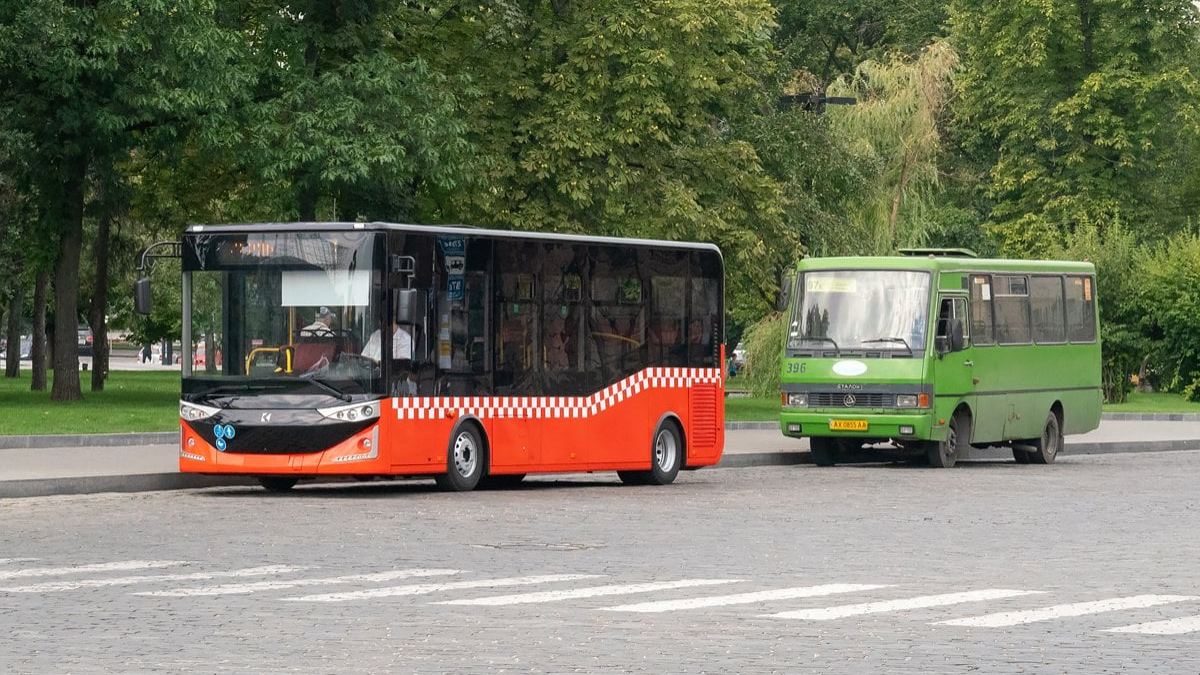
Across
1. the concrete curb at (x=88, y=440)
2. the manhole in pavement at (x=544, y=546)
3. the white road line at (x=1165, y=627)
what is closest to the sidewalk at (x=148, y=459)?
the concrete curb at (x=88, y=440)

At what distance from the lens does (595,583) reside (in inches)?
577

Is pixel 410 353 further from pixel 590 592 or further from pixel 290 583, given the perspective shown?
→ pixel 590 592

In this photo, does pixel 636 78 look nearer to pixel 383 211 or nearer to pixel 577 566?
pixel 383 211

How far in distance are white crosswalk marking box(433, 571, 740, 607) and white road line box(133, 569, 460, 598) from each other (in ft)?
4.20

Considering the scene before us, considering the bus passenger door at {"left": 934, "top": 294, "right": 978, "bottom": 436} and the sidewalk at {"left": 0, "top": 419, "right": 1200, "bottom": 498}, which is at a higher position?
the bus passenger door at {"left": 934, "top": 294, "right": 978, "bottom": 436}

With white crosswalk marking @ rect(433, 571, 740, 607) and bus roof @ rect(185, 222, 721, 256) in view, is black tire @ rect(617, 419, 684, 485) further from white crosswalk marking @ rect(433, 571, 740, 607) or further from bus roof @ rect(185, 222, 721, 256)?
white crosswalk marking @ rect(433, 571, 740, 607)

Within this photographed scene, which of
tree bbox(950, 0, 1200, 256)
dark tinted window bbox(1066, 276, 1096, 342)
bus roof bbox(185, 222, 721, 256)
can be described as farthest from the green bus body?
tree bbox(950, 0, 1200, 256)

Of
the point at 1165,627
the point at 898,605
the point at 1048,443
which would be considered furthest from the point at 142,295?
the point at 1048,443

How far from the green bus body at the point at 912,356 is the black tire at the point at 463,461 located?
28.0 ft

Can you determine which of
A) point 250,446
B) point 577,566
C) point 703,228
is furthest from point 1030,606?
point 703,228

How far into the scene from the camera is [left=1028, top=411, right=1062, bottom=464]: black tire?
35.7 m

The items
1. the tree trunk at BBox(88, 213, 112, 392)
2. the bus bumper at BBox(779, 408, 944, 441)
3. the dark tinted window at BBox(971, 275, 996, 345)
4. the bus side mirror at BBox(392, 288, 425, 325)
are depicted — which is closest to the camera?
the bus side mirror at BBox(392, 288, 425, 325)

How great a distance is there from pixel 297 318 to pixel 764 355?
26.9 metres

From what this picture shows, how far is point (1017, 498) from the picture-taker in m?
25.3
